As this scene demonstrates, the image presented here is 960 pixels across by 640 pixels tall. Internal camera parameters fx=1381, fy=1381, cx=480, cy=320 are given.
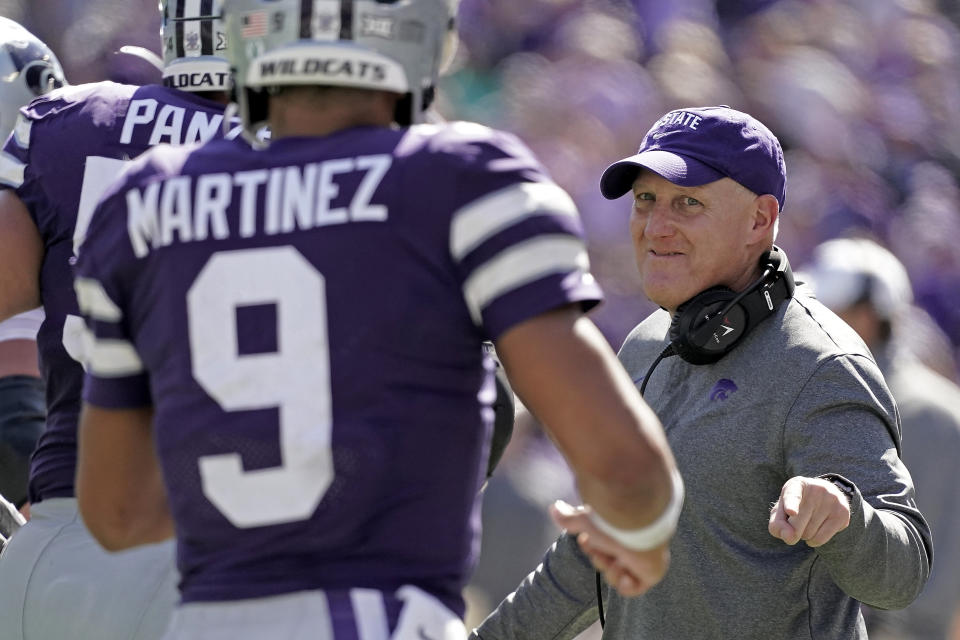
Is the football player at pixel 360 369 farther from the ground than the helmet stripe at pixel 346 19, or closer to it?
closer to it

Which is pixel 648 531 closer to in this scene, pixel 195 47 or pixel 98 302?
pixel 98 302

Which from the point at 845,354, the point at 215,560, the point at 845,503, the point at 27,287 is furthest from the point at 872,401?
the point at 27,287

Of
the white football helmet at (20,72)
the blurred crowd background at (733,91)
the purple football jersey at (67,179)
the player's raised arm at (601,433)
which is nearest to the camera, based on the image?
the player's raised arm at (601,433)

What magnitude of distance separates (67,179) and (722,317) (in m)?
1.40

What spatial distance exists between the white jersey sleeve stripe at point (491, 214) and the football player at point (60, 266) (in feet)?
3.99

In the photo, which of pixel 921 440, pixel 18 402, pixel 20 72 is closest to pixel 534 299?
pixel 20 72

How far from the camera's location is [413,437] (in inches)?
71.0

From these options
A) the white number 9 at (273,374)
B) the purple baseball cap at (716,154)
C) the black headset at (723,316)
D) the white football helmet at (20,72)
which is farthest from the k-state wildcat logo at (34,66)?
the white number 9 at (273,374)

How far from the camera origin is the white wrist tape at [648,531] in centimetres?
175

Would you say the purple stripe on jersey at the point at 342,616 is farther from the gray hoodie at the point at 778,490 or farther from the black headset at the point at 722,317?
the black headset at the point at 722,317

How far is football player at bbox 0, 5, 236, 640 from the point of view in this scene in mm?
2729

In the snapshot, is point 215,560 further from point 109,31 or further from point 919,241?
point 919,241

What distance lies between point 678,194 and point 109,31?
542cm

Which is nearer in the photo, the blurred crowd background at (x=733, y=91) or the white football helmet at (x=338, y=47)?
the white football helmet at (x=338, y=47)
